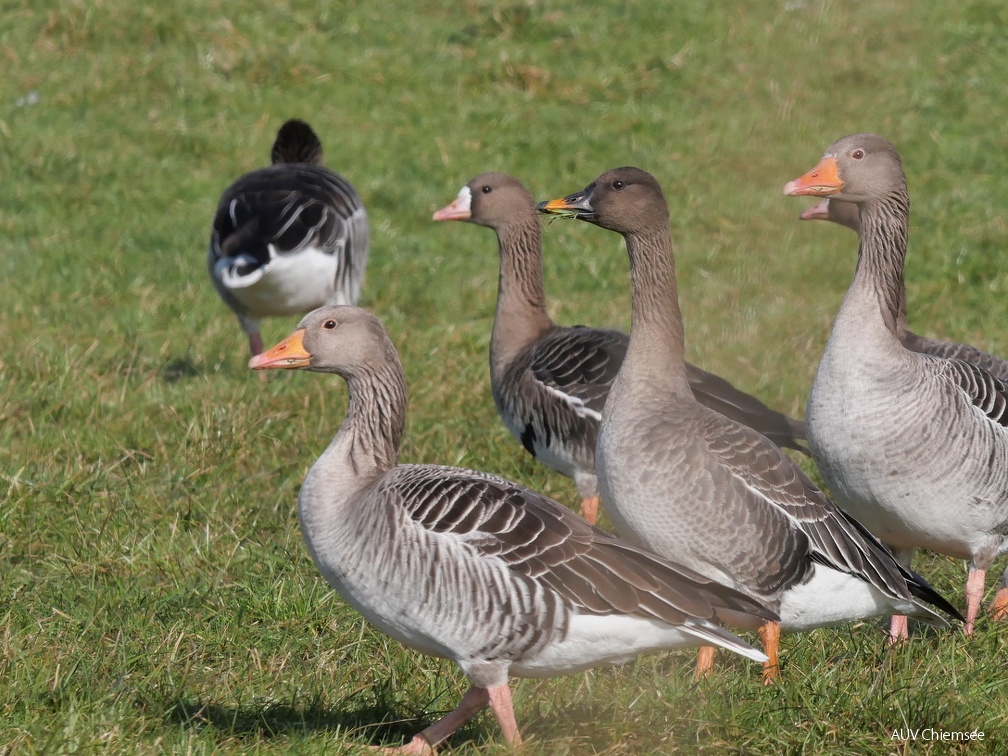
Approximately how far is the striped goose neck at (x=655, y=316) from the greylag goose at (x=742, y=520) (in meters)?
0.14

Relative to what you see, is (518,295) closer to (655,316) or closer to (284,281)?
(284,281)

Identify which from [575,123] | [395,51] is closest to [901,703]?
[575,123]

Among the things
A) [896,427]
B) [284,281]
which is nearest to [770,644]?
[896,427]

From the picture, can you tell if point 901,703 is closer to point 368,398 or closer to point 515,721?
point 515,721

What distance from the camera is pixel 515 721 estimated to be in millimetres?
4699

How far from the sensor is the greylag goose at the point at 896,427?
5688 millimetres

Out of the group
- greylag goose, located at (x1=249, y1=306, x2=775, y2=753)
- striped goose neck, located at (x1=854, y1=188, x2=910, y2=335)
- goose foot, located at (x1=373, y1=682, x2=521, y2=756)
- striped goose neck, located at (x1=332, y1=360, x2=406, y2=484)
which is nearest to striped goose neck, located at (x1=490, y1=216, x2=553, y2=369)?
striped goose neck, located at (x1=854, y1=188, x2=910, y2=335)

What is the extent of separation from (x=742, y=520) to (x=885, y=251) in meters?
1.64

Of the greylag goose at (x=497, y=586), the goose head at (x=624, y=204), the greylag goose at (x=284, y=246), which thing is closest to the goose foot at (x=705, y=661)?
the greylag goose at (x=497, y=586)

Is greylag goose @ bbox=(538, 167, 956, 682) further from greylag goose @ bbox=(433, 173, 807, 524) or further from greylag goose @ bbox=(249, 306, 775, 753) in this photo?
greylag goose @ bbox=(433, 173, 807, 524)

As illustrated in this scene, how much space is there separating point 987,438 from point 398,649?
274cm

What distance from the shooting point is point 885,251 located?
606cm

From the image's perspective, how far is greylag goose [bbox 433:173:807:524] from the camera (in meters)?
7.20

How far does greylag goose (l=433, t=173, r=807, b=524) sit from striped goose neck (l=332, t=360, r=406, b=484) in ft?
6.90
